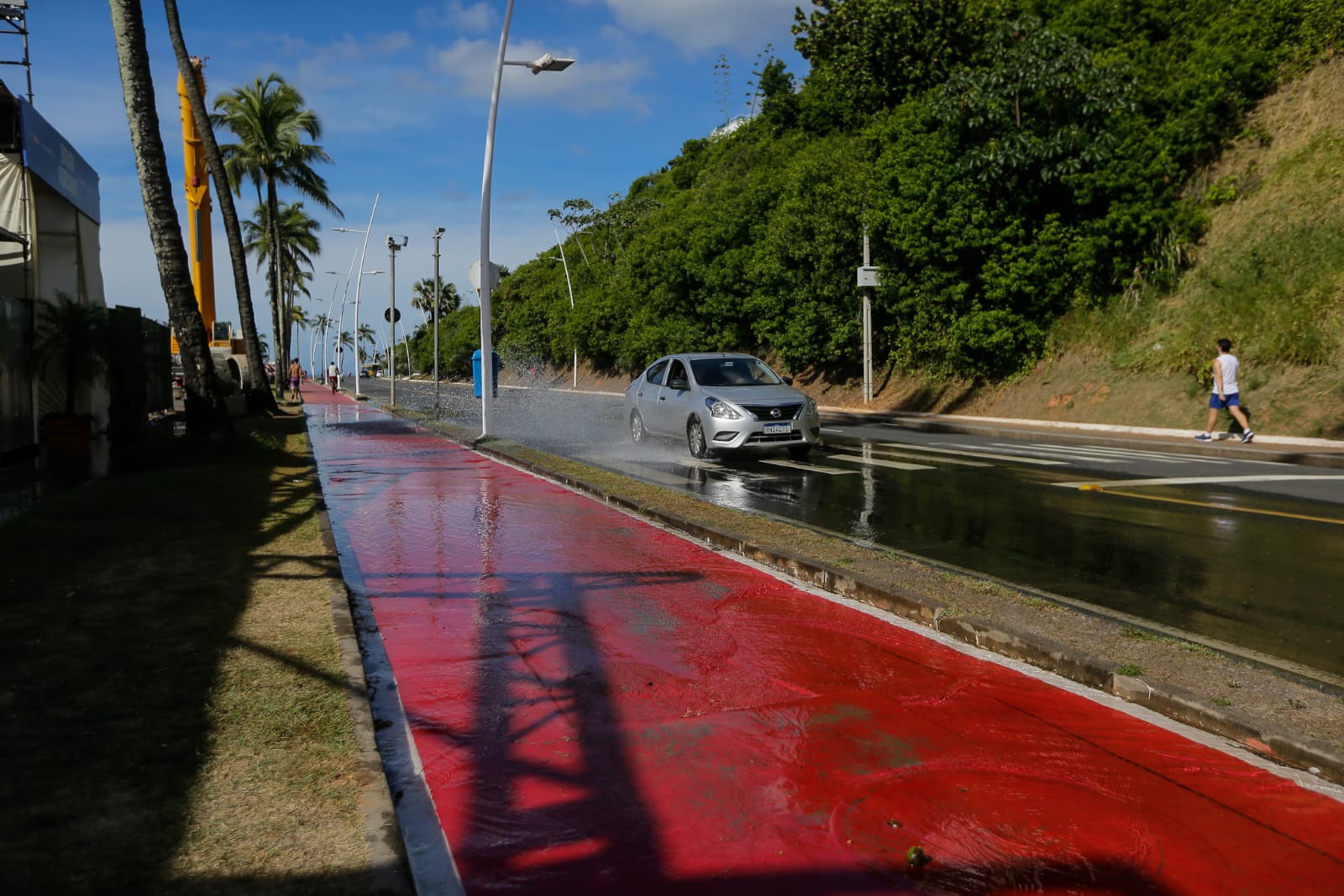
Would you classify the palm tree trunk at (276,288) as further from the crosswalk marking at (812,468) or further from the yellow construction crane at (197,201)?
the crosswalk marking at (812,468)

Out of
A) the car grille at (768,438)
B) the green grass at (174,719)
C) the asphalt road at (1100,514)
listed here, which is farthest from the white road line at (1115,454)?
the green grass at (174,719)

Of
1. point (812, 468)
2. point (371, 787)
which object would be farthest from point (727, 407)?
point (371, 787)

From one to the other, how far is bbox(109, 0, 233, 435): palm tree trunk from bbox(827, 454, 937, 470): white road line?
9.35 meters

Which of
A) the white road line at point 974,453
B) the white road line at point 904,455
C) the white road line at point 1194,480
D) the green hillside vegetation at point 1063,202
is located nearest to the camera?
the white road line at point 1194,480

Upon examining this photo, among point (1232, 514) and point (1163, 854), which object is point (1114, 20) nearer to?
point (1232, 514)

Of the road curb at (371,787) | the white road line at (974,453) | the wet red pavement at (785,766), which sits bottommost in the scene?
the wet red pavement at (785,766)

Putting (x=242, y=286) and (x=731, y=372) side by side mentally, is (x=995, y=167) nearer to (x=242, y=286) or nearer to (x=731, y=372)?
(x=731, y=372)

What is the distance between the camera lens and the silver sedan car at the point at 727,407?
49.4 ft

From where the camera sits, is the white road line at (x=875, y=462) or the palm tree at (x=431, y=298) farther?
the palm tree at (x=431, y=298)

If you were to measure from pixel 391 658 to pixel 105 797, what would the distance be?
2.03 metres

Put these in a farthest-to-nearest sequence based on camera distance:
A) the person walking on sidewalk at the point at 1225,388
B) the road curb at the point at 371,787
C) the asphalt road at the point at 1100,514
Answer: the person walking on sidewalk at the point at 1225,388 → the asphalt road at the point at 1100,514 → the road curb at the point at 371,787

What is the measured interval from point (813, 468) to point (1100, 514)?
5332 millimetres

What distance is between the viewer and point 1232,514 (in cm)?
960

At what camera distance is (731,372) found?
16469 mm
